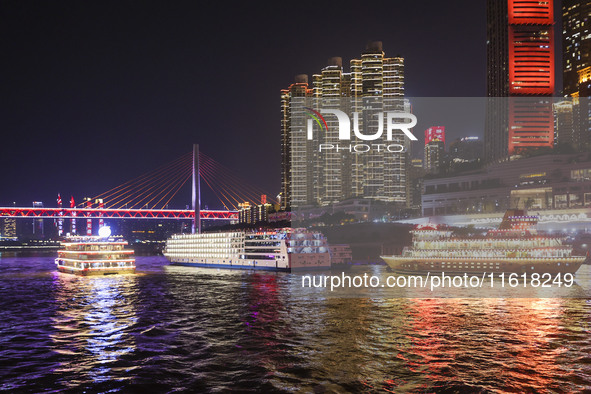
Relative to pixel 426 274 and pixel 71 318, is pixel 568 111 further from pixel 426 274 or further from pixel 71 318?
pixel 71 318

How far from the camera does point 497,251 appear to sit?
143ft

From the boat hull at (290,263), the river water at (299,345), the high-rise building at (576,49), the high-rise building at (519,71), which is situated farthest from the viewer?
the high-rise building at (576,49)

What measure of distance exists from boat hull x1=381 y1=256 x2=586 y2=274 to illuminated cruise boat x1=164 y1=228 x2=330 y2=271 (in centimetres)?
1145

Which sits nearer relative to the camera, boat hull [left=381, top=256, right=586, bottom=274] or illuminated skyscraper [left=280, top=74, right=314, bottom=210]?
boat hull [left=381, top=256, right=586, bottom=274]

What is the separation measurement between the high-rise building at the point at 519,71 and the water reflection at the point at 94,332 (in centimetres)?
9243

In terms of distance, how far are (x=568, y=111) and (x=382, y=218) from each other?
81300 mm

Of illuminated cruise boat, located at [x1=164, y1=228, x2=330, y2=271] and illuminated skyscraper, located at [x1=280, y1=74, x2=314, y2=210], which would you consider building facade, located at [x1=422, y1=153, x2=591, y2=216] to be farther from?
illuminated skyscraper, located at [x1=280, y1=74, x2=314, y2=210]

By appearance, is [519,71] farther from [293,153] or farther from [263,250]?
[263,250]

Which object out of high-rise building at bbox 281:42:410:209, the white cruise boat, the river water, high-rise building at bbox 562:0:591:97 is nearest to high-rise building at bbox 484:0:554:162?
high-rise building at bbox 562:0:591:97

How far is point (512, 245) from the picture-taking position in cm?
4312

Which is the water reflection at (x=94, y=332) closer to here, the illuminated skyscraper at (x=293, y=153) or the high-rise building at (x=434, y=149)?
the high-rise building at (x=434, y=149)

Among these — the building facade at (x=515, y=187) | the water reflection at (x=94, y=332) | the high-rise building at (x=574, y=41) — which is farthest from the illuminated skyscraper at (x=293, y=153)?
the high-rise building at (x=574, y=41)

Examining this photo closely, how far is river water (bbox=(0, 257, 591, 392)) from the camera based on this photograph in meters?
13.0

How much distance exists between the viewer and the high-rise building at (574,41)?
129250 millimetres
